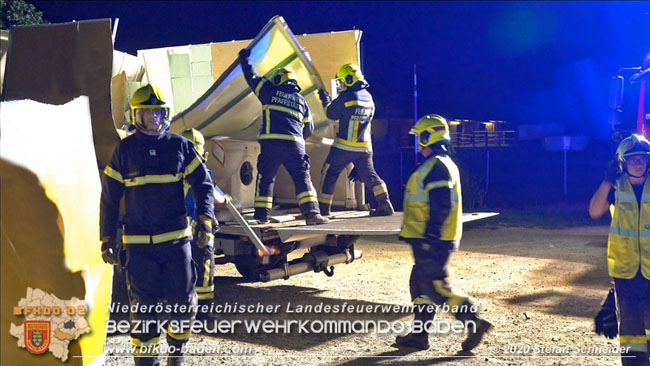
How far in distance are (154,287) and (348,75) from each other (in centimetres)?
407

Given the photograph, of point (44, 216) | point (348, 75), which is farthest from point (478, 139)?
point (44, 216)

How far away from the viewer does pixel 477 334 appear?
16.7 ft

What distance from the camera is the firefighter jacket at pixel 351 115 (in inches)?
289

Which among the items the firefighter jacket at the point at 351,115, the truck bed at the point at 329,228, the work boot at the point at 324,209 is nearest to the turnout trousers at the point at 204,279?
the truck bed at the point at 329,228

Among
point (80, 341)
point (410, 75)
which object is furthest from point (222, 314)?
point (410, 75)

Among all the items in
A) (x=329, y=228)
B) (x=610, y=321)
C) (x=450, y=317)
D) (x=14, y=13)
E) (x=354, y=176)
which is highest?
(x=14, y=13)

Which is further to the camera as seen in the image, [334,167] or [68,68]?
[334,167]

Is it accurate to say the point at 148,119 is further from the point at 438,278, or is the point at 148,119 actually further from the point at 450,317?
the point at 450,317

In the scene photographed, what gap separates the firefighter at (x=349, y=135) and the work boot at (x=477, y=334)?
258 centimetres

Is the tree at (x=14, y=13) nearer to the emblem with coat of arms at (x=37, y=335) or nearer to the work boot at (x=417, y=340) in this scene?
the emblem with coat of arms at (x=37, y=335)

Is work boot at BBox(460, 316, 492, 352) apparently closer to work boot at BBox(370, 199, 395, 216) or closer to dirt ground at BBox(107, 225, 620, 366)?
dirt ground at BBox(107, 225, 620, 366)

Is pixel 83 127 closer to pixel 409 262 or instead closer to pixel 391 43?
pixel 409 262

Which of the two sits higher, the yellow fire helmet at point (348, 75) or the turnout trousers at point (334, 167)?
the yellow fire helmet at point (348, 75)

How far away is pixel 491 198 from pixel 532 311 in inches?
534
